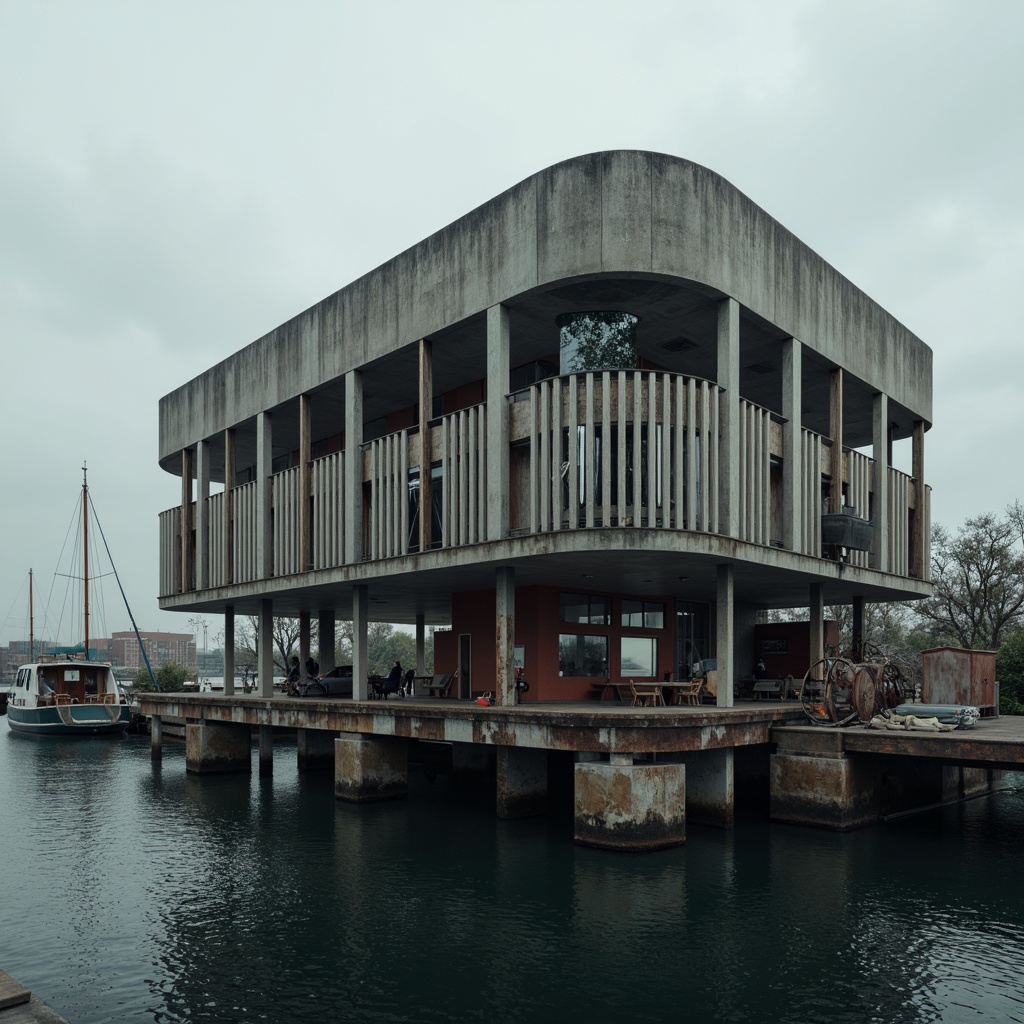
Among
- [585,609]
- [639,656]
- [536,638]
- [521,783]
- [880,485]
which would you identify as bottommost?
[521,783]

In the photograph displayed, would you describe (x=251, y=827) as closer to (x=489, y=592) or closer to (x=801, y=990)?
(x=489, y=592)

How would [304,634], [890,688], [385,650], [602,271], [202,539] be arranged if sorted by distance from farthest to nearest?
1. [385,650]
2. [304,634]
3. [202,539]
4. [890,688]
5. [602,271]

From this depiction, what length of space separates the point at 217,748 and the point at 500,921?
22676mm

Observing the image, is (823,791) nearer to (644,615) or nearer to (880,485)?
(644,615)

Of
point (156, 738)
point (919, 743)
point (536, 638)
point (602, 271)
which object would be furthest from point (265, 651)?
point (919, 743)

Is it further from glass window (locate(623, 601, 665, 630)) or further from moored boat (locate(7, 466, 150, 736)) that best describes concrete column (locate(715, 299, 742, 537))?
moored boat (locate(7, 466, 150, 736))

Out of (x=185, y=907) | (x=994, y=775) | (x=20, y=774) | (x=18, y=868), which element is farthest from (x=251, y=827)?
(x=994, y=775)

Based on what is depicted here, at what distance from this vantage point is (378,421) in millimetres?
37062

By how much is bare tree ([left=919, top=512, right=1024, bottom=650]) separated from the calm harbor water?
31.7 meters

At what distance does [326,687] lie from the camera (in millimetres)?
35656

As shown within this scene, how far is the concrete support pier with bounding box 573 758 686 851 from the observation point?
64.9 ft

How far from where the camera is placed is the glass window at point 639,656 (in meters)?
31.8

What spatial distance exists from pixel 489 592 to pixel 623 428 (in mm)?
11296

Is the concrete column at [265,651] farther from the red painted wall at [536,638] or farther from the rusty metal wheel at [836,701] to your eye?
the rusty metal wheel at [836,701]
